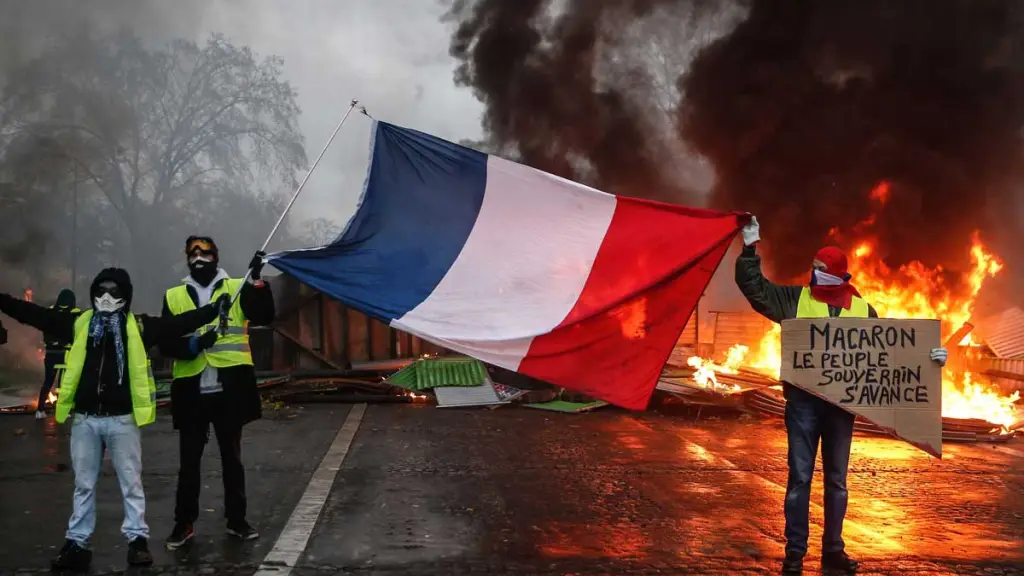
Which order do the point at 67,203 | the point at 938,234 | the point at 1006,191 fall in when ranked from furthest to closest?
the point at 67,203
the point at 1006,191
the point at 938,234

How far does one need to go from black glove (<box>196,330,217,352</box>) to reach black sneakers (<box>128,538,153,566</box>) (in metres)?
1.09

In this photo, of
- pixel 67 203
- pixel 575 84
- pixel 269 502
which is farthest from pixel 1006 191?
pixel 67 203

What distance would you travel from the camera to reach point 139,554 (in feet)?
15.2

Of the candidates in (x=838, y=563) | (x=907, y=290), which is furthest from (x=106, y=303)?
(x=907, y=290)

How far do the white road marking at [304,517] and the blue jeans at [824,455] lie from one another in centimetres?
281

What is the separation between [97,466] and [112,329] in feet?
2.47

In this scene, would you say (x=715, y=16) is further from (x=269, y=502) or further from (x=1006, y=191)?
(x=269, y=502)

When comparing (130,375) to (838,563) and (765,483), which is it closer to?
(838,563)

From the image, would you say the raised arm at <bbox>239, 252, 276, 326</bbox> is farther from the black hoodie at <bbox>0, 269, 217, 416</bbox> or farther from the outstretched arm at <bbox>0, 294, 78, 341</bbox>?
the outstretched arm at <bbox>0, 294, 78, 341</bbox>

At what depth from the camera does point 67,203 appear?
26938 millimetres

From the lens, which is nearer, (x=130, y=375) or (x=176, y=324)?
(x=130, y=375)

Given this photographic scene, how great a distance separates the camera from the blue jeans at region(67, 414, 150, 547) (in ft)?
15.0

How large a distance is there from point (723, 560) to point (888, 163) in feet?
42.0

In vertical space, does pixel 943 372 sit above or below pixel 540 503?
above
